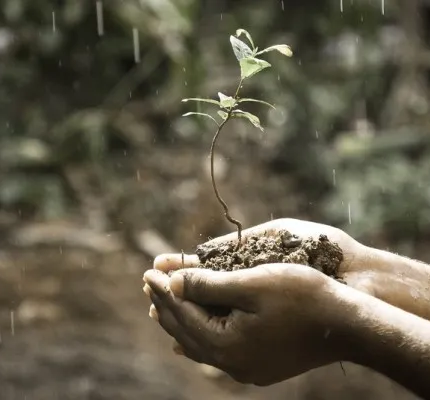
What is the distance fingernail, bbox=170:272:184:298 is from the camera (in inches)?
40.7

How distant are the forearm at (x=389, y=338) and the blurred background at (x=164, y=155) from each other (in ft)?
5.07

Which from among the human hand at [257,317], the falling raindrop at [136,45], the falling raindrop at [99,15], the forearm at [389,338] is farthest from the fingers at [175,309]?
the falling raindrop at [99,15]

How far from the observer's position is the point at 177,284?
3.40ft

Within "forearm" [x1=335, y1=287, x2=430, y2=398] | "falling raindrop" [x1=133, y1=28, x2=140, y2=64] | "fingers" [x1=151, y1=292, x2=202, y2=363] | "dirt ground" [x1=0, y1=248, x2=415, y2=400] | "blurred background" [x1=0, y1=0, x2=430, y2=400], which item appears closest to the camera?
"forearm" [x1=335, y1=287, x2=430, y2=398]

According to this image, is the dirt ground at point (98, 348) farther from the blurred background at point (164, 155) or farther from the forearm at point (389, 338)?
the forearm at point (389, 338)

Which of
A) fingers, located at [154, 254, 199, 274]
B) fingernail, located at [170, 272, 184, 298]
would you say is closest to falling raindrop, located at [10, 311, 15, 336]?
fingers, located at [154, 254, 199, 274]

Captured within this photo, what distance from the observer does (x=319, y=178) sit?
3.92 meters

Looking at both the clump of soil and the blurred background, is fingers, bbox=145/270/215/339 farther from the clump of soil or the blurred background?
the blurred background

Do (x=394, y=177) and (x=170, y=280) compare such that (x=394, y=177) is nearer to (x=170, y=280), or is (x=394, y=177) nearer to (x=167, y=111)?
(x=167, y=111)

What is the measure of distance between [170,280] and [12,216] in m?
3.01

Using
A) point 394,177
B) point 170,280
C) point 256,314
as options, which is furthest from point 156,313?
point 394,177

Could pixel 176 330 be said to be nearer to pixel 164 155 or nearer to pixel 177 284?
pixel 177 284

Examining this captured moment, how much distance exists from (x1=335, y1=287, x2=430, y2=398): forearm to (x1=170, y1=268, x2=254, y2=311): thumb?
141mm

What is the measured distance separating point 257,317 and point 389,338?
0.18 metres
